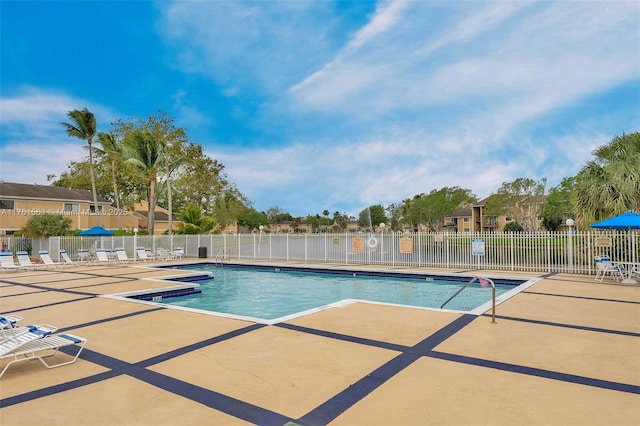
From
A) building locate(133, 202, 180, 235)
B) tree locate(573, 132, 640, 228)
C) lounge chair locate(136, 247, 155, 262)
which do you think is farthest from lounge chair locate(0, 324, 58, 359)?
building locate(133, 202, 180, 235)

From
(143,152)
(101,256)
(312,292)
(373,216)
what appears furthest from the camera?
(373,216)

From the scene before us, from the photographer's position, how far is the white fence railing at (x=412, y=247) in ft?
44.5

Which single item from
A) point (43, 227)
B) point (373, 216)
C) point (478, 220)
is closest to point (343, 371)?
point (43, 227)

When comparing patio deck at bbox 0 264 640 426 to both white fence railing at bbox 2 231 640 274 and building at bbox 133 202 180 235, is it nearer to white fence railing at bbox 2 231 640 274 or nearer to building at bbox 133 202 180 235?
white fence railing at bbox 2 231 640 274

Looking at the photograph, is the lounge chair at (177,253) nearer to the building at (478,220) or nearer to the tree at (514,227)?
the building at (478,220)

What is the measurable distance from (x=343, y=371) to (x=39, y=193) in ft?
133

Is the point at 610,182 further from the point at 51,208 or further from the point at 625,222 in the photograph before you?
the point at 51,208

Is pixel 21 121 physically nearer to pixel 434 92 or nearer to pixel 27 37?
pixel 27 37

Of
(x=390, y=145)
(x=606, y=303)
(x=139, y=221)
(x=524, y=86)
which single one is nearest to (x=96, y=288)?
(x=606, y=303)

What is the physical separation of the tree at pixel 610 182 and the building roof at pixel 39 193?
40035 mm

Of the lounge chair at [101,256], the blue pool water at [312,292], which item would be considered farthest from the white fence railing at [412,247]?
the lounge chair at [101,256]

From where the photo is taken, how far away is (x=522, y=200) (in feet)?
138

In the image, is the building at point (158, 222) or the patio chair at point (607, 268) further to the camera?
the building at point (158, 222)

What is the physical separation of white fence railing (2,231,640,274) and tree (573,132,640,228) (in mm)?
881
